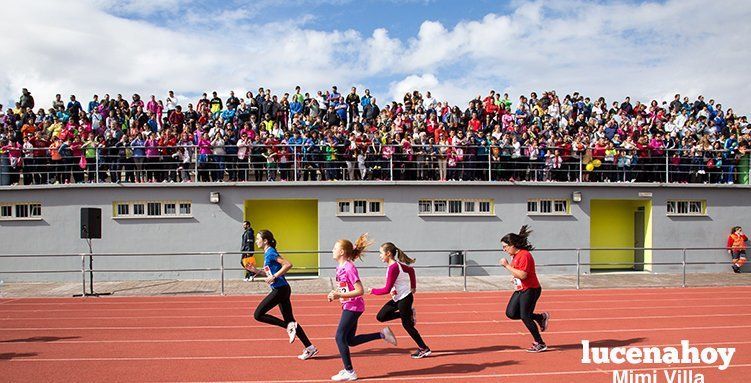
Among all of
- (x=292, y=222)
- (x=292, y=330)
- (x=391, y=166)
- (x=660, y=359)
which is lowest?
(x=660, y=359)

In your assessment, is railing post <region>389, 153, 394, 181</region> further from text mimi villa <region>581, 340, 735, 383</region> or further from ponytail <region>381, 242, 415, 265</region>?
ponytail <region>381, 242, 415, 265</region>

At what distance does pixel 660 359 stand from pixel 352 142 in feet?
41.2

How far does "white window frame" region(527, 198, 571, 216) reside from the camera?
67.5ft

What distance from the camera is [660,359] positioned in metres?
8.70

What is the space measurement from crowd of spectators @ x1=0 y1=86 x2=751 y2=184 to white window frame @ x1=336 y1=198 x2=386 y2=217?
784mm

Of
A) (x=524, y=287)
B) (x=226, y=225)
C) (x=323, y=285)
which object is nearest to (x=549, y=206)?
(x=323, y=285)

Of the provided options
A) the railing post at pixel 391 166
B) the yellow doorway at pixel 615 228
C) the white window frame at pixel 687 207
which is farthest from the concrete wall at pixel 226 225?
the white window frame at pixel 687 207

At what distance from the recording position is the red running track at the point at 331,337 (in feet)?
26.2

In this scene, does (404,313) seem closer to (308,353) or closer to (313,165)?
(308,353)

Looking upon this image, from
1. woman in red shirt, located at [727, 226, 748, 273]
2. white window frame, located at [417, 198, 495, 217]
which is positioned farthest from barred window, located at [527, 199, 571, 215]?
woman in red shirt, located at [727, 226, 748, 273]

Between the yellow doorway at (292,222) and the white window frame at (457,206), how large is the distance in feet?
13.3

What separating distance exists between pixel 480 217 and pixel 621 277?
4734mm

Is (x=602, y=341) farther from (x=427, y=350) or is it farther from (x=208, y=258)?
(x=208, y=258)

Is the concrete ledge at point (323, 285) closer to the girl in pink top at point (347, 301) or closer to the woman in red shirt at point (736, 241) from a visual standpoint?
the woman in red shirt at point (736, 241)
